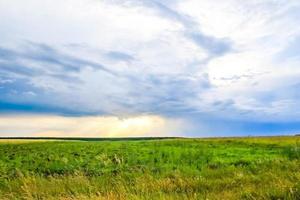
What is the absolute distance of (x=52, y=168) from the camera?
103 feet

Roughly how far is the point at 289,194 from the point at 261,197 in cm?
128

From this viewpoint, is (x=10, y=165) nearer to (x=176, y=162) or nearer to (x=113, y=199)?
(x=176, y=162)

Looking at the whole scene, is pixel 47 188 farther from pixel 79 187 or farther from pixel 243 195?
pixel 243 195

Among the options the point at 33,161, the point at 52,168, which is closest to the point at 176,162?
the point at 52,168

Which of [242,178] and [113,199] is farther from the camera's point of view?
[242,178]

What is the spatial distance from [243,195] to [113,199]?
3.46 m

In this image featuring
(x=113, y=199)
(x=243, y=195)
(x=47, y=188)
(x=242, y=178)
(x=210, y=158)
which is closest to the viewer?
(x=113, y=199)

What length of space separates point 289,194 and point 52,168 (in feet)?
75.9

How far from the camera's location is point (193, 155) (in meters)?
36.8

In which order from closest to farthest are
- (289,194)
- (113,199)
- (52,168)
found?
(289,194)
(113,199)
(52,168)

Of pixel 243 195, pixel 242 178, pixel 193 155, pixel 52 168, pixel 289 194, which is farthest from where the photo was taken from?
pixel 193 155

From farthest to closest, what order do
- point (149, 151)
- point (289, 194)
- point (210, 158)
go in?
point (149, 151) → point (210, 158) → point (289, 194)

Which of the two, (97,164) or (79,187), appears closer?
(79,187)

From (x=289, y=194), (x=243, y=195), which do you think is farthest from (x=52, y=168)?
(x=289, y=194)
